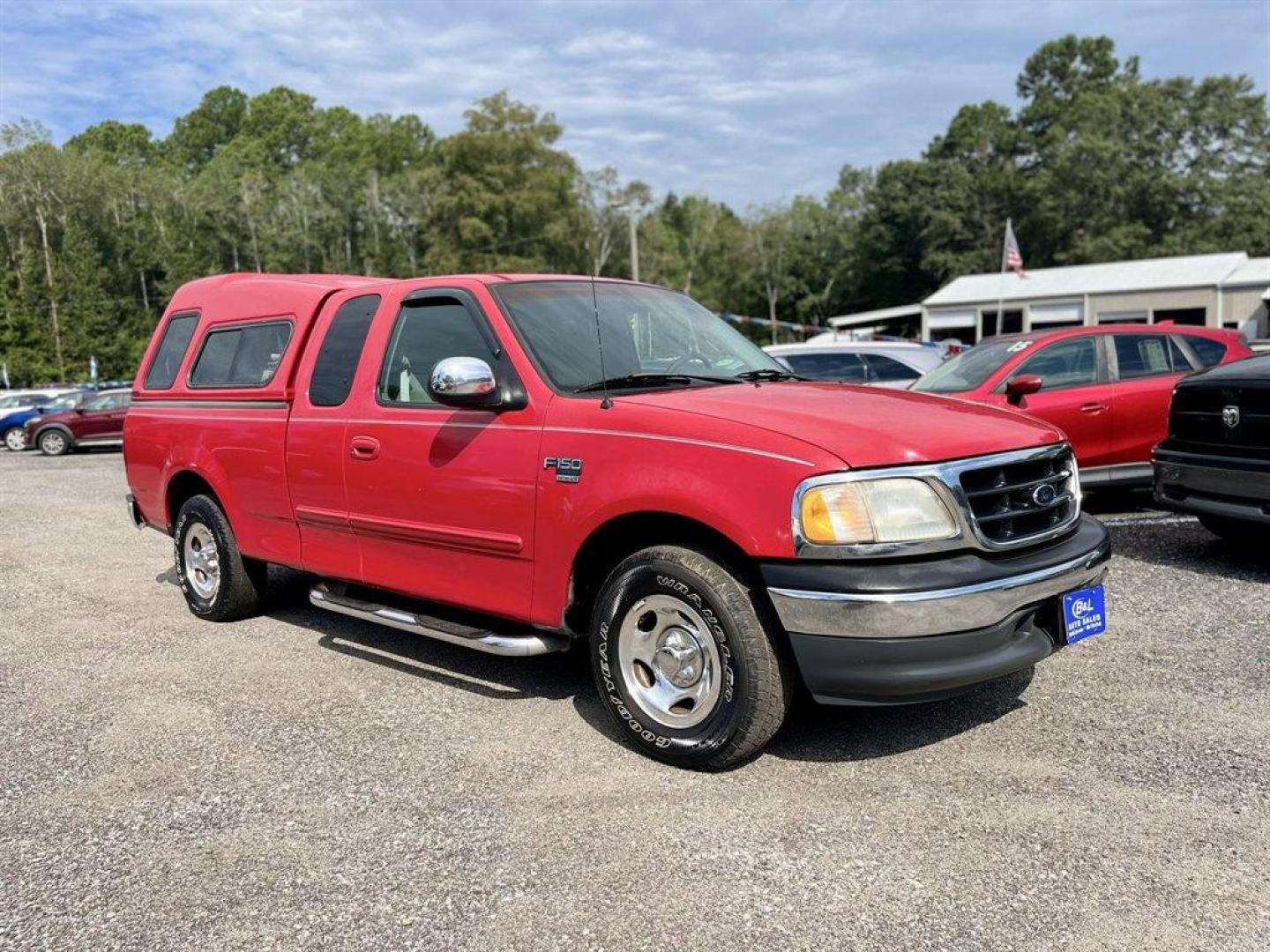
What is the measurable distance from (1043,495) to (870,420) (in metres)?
0.78

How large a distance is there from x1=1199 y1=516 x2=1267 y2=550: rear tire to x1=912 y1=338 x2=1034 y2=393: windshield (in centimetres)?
241

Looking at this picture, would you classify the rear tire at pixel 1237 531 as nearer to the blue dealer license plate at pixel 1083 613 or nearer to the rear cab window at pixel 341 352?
the blue dealer license plate at pixel 1083 613

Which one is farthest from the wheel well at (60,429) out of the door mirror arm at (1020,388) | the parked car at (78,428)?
the door mirror arm at (1020,388)

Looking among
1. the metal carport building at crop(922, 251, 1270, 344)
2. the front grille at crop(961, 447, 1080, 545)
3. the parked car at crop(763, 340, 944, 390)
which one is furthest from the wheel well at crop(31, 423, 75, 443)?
the metal carport building at crop(922, 251, 1270, 344)

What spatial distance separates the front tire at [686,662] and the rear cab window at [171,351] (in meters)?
3.94

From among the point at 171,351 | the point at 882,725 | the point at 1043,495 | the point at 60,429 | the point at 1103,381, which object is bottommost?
the point at 882,725

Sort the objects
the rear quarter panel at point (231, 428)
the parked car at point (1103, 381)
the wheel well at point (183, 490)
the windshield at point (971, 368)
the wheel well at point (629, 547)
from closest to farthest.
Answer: the wheel well at point (629, 547), the rear quarter panel at point (231, 428), the wheel well at point (183, 490), the parked car at point (1103, 381), the windshield at point (971, 368)

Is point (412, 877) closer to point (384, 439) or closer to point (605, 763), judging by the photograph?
→ point (605, 763)

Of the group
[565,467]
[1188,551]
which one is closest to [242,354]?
[565,467]

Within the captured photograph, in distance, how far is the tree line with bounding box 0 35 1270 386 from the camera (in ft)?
184

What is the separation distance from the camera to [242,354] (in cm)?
584

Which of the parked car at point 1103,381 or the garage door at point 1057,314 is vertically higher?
the garage door at point 1057,314

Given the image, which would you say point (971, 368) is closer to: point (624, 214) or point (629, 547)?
point (629, 547)

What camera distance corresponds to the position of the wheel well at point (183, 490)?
6.23m
